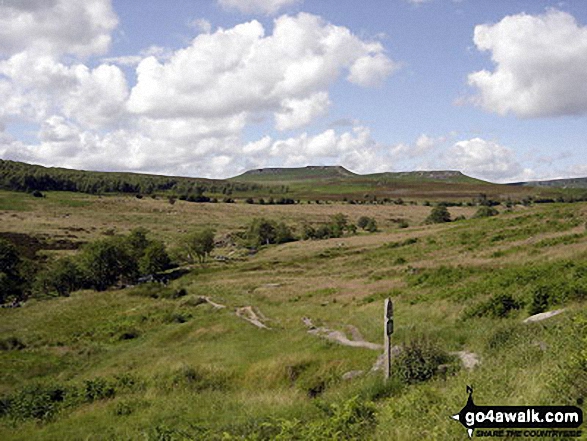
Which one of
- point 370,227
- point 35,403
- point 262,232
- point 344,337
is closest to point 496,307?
point 344,337

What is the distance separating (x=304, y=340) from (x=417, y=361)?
10.0m

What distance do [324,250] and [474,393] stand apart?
68.4 metres

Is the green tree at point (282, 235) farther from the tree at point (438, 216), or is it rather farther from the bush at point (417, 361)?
the bush at point (417, 361)

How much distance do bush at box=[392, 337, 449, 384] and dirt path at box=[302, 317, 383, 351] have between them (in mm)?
4843

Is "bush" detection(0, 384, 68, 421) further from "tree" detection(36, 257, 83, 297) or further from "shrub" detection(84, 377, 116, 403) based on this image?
"tree" detection(36, 257, 83, 297)

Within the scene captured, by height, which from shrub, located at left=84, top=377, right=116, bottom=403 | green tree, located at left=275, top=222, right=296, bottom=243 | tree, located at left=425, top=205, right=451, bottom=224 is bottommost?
shrub, located at left=84, top=377, right=116, bottom=403

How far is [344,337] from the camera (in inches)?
804

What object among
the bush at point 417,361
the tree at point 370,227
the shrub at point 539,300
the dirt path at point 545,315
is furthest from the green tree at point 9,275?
the tree at point 370,227

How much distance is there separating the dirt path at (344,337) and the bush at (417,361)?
4843 mm

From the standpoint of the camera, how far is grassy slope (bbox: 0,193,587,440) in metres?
8.78

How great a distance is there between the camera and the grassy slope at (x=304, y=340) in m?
8.78

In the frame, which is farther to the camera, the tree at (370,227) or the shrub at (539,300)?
the tree at (370,227)

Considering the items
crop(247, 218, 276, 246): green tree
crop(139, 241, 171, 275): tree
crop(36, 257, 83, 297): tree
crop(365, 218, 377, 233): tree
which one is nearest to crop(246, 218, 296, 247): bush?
crop(247, 218, 276, 246): green tree

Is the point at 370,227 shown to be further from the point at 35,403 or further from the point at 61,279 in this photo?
the point at 35,403
